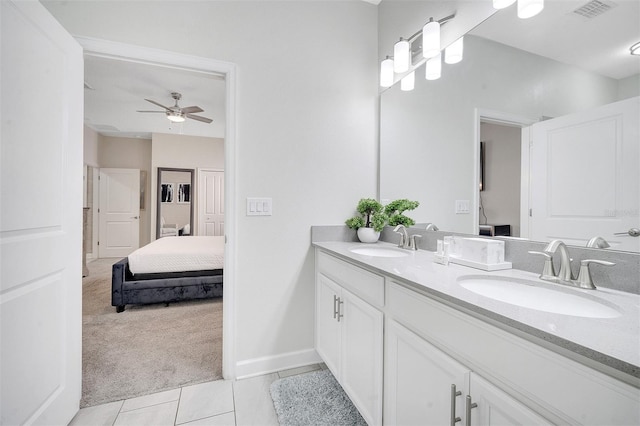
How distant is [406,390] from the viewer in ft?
3.47

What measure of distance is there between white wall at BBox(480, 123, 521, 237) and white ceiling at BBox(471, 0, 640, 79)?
0.32 m

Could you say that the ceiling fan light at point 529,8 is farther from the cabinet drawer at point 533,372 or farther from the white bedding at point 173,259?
the white bedding at point 173,259

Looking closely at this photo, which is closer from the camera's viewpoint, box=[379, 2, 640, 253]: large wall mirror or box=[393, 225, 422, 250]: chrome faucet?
box=[379, 2, 640, 253]: large wall mirror

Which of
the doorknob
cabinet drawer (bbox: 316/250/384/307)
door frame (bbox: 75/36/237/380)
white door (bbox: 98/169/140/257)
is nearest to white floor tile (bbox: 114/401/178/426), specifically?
door frame (bbox: 75/36/237/380)

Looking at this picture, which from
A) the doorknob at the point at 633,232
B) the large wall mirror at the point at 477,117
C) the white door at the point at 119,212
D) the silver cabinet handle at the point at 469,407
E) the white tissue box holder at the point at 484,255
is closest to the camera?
the silver cabinet handle at the point at 469,407

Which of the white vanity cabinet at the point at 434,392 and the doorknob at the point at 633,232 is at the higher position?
the doorknob at the point at 633,232

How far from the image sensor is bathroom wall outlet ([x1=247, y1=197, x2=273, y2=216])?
1.89 m

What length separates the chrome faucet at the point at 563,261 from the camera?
3.25 ft

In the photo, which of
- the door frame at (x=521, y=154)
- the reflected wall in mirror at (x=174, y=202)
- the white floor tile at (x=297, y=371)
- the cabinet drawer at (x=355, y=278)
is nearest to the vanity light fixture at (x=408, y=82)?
the door frame at (x=521, y=154)

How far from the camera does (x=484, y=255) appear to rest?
124 centimetres

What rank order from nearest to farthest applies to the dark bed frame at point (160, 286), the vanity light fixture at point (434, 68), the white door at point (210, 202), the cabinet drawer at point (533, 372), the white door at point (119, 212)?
the cabinet drawer at point (533, 372), the vanity light fixture at point (434, 68), the dark bed frame at point (160, 286), the white door at point (119, 212), the white door at point (210, 202)

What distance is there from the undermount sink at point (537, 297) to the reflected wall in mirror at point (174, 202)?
612 cm

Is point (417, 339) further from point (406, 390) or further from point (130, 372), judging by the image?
point (130, 372)

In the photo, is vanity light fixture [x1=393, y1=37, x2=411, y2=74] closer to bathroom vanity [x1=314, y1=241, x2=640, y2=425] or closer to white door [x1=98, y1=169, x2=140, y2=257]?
bathroom vanity [x1=314, y1=241, x2=640, y2=425]
